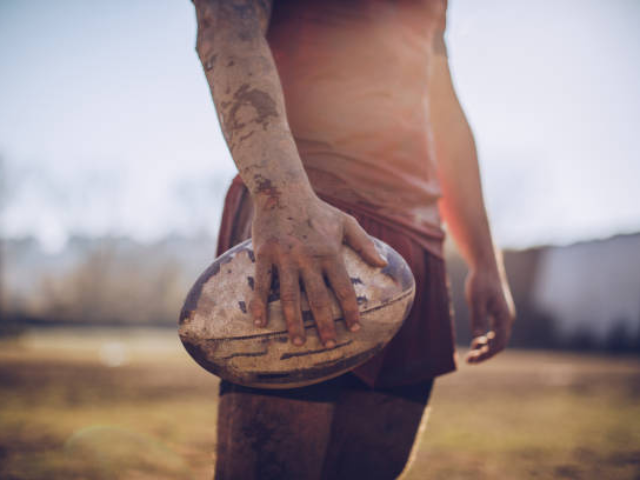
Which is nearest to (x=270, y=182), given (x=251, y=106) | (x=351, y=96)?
(x=251, y=106)

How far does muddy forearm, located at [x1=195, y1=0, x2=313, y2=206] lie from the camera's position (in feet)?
3.34

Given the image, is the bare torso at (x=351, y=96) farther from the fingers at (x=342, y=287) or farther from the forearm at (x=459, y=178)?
the forearm at (x=459, y=178)

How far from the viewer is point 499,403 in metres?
6.41

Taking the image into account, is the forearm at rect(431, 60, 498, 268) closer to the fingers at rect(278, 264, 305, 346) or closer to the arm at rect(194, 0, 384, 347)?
the arm at rect(194, 0, 384, 347)

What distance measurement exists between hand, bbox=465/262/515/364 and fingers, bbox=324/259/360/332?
1.10 metres

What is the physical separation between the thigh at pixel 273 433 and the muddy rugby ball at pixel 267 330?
0.16 m

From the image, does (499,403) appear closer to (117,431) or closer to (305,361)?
(117,431)

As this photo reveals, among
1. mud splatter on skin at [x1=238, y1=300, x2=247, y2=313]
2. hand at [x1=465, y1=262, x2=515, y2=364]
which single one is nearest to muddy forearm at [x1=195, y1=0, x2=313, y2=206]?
mud splatter on skin at [x1=238, y1=300, x2=247, y2=313]

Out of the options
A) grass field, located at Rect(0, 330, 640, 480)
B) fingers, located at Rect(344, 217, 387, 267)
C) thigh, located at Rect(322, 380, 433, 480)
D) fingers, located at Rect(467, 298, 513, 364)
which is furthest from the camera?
grass field, located at Rect(0, 330, 640, 480)

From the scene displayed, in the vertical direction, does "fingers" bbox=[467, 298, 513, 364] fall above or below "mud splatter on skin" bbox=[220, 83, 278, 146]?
below

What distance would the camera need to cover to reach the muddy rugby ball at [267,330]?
3.35ft

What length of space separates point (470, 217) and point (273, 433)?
1235mm

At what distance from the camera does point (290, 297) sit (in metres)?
0.94

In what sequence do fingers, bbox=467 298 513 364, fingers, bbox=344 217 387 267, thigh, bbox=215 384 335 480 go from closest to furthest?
fingers, bbox=344 217 387 267 → thigh, bbox=215 384 335 480 → fingers, bbox=467 298 513 364
